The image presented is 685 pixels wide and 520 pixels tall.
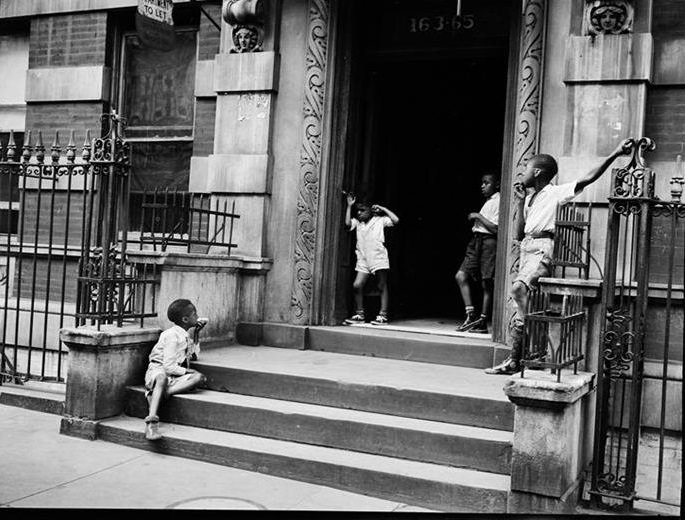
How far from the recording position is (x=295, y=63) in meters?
8.50

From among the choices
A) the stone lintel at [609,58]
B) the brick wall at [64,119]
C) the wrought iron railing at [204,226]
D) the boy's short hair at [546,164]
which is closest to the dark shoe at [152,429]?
the wrought iron railing at [204,226]

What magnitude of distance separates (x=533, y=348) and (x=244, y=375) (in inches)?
105

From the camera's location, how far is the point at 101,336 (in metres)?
6.54

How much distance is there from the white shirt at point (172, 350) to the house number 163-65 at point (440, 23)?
452cm

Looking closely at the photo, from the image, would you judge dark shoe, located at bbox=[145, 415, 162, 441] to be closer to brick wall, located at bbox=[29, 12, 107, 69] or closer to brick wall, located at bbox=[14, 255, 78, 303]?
brick wall, located at bbox=[14, 255, 78, 303]

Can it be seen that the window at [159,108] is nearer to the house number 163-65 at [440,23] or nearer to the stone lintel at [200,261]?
the stone lintel at [200,261]

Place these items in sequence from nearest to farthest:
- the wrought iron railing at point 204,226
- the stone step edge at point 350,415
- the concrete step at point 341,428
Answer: the concrete step at point 341,428, the stone step edge at point 350,415, the wrought iron railing at point 204,226

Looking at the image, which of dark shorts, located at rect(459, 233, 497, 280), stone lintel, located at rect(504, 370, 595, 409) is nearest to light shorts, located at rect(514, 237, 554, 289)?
stone lintel, located at rect(504, 370, 595, 409)

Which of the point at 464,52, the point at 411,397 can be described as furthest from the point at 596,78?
the point at 411,397

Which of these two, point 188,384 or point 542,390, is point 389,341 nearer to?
point 188,384

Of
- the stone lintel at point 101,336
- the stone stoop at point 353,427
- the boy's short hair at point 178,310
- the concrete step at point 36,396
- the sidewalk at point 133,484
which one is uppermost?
the boy's short hair at point 178,310

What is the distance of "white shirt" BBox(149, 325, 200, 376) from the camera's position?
664 cm

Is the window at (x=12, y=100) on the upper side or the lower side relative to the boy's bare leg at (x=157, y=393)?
upper

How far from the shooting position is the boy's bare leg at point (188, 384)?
21.5 ft
